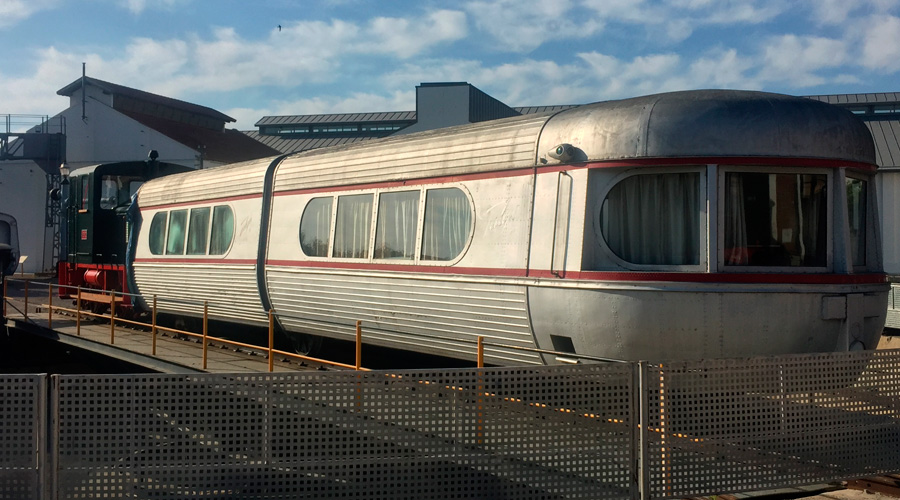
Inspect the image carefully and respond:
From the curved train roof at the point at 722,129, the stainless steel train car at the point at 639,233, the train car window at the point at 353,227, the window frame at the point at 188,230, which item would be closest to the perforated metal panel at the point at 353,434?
the stainless steel train car at the point at 639,233

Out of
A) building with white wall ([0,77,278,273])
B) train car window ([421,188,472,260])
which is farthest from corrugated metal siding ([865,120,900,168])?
building with white wall ([0,77,278,273])

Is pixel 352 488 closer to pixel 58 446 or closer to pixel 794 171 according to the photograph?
pixel 58 446

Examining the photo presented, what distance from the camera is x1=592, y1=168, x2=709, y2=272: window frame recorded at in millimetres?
6953

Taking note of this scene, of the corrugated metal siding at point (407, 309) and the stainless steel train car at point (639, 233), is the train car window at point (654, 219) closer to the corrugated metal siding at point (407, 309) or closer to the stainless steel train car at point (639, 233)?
the stainless steel train car at point (639, 233)

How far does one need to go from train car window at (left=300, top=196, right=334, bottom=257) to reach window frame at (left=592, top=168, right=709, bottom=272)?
4094mm

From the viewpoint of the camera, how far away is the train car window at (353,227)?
9617 mm

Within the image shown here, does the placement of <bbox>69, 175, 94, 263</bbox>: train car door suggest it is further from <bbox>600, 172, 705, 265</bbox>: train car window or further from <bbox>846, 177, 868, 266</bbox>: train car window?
<bbox>846, 177, 868, 266</bbox>: train car window

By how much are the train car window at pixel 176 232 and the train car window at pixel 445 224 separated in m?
6.34

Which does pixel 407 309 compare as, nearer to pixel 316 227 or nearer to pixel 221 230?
pixel 316 227

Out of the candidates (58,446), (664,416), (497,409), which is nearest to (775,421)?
(664,416)

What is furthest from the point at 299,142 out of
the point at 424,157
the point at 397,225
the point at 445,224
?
the point at 445,224

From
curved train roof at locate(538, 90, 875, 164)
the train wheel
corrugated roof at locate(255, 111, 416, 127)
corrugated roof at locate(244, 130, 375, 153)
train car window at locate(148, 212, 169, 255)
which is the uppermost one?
corrugated roof at locate(255, 111, 416, 127)

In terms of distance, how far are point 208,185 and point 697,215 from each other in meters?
8.57

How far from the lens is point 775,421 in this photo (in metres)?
5.55
